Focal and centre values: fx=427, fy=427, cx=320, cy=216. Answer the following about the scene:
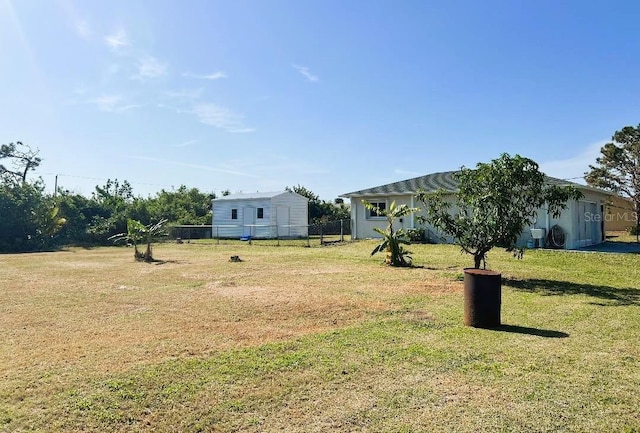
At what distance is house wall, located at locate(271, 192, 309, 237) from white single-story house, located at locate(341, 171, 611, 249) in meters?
5.32

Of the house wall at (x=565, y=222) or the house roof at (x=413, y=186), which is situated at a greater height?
the house roof at (x=413, y=186)

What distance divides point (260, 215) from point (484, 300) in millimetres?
23292

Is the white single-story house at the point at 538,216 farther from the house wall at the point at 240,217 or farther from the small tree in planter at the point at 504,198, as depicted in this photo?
the house wall at the point at 240,217

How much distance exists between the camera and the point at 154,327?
20.1 feet

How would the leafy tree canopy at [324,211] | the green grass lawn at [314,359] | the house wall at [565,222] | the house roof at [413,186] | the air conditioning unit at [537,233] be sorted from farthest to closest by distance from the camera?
1. the leafy tree canopy at [324,211]
2. the house roof at [413,186]
3. the house wall at [565,222]
4. the air conditioning unit at [537,233]
5. the green grass lawn at [314,359]

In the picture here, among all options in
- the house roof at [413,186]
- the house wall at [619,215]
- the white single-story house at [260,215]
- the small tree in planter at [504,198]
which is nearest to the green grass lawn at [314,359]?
the small tree in planter at [504,198]

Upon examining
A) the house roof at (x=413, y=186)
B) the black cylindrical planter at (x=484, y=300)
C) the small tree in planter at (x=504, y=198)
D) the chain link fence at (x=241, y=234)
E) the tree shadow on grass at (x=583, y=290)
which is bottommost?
the tree shadow on grass at (x=583, y=290)

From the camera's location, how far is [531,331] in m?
5.95

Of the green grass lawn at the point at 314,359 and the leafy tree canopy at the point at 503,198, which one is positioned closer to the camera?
the green grass lawn at the point at 314,359

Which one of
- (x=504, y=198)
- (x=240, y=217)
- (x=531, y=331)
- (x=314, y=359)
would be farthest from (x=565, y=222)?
(x=240, y=217)

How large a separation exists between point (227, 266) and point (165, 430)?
10.6 metres

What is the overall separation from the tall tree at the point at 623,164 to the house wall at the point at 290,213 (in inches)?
776

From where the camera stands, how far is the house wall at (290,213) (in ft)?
92.3

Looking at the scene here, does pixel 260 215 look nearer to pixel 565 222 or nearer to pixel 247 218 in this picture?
pixel 247 218
